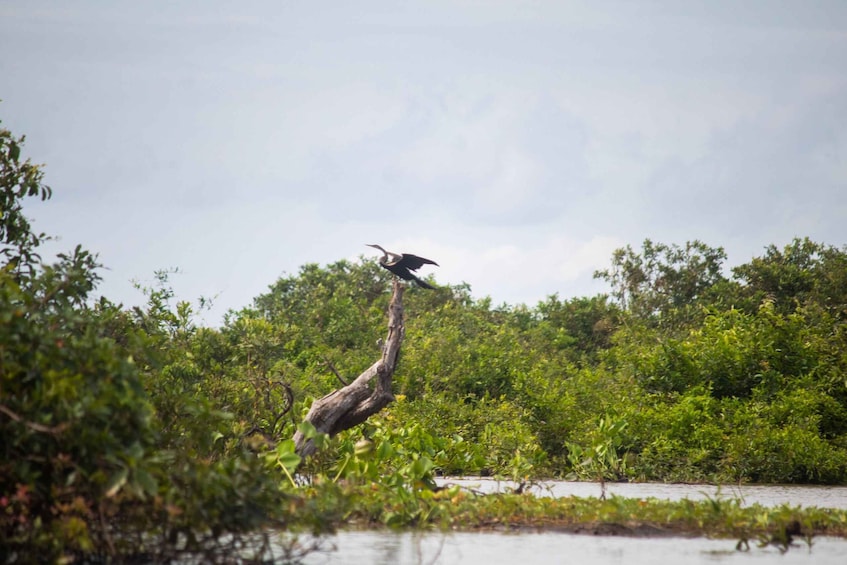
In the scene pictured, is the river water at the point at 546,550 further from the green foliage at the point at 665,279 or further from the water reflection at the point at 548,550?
the green foliage at the point at 665,279

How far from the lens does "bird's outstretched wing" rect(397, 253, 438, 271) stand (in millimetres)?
11797

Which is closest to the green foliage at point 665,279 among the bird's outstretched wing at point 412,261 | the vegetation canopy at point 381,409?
the vegetation canopy at point 381,409

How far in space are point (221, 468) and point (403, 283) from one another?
20.7 ft

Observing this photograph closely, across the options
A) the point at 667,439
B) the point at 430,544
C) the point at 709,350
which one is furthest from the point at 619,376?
the point at 430,544

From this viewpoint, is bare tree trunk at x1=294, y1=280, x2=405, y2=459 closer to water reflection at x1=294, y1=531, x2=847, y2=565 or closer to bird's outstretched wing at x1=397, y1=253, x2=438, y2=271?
bird's outstretched wing at x1=397, y1=253, x2=438, y2=271

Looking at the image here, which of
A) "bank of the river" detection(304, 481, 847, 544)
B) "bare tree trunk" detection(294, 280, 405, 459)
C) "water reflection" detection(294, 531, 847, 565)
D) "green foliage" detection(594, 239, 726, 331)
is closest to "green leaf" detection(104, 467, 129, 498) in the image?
"water reflection" detection(294, 531, 847, 565)

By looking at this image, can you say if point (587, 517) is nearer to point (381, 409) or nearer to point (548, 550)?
point (548, 550)

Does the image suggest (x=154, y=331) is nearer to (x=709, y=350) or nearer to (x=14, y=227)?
(x=14, y=227)

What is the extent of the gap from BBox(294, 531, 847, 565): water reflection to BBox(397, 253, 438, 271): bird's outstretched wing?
475 centimetres

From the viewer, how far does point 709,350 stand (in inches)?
631

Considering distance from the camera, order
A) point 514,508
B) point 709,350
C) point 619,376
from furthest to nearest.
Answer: point 619,376
point 709,350
point 514,508

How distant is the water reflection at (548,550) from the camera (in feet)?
20.9

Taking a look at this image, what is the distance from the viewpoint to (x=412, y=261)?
11898mm

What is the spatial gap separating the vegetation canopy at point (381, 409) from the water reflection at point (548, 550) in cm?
31
